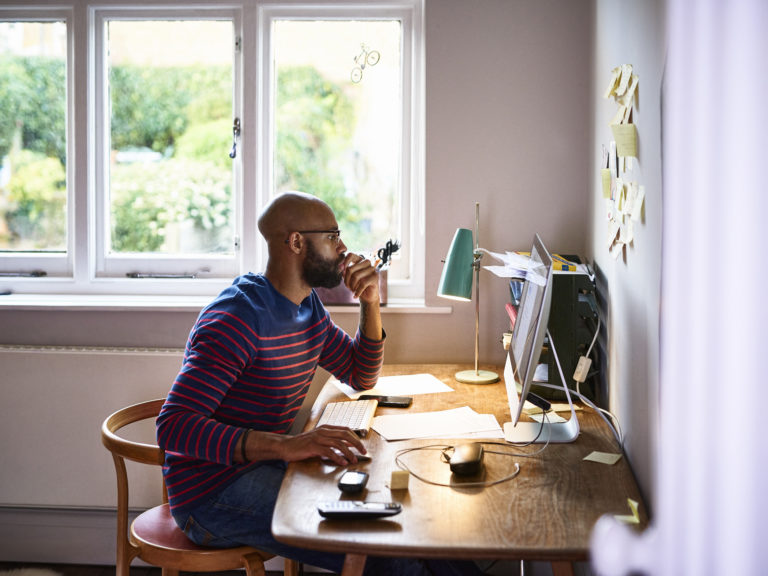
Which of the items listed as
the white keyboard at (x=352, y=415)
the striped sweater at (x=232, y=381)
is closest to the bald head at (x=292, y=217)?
the striped sweater at (x=232, y=381)

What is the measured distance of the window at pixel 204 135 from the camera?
282cm

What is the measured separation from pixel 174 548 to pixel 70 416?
3.76ft

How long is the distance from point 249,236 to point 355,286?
0.92 meters

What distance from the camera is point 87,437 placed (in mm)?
2654

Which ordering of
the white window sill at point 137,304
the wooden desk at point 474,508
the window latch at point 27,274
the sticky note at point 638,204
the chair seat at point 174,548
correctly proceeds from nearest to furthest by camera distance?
the wooden desk at point 474,508
the sticky note at point 638,204
the chair seat at point 174,548
the white window sill at point 137,304
the window latch at point 27,274

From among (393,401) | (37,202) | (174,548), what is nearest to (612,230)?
(393,401)

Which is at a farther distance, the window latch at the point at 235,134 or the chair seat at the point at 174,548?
the window latch at the point at 235,134

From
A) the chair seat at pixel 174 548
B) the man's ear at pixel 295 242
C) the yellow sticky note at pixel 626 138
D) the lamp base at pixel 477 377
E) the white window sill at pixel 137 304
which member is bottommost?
the chair seat at pixel 174 548

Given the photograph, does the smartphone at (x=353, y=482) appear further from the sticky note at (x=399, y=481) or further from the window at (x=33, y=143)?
the window at (x=33, y=143)

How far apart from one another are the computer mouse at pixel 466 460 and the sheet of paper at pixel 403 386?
24.9 inches

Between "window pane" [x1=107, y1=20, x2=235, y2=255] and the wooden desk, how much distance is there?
1.56 m

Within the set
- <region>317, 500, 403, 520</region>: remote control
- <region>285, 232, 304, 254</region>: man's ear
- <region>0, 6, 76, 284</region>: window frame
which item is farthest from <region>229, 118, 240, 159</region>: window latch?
<region>317, 500, 403, 520</region>: remote control

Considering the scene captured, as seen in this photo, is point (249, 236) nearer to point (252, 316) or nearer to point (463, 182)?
point (463, 182)

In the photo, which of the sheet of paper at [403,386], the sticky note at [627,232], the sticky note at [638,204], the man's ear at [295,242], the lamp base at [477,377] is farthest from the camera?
the lamp base at [477,377]
